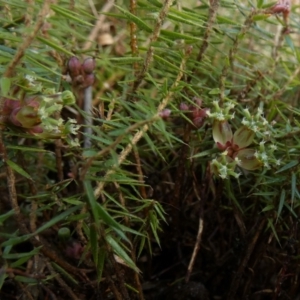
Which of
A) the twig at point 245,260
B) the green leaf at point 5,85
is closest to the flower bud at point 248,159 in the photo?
the twig at point 245,260

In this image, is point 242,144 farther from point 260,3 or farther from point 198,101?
point 260,3

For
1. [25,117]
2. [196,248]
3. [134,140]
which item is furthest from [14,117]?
[196,248]

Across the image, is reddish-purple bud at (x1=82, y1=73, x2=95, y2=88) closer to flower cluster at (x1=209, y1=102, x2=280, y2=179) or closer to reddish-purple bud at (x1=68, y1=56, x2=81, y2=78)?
reddish-purple bud at (x1=68, y1=56, x2=81, y2=78)

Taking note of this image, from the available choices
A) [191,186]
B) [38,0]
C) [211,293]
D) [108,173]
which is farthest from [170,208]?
[38,0]

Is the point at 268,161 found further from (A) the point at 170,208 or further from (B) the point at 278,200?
(A) the point at 170,208

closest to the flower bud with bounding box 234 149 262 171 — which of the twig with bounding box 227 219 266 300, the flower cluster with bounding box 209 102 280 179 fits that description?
the flower cluster with bounding box 209 102 280 179

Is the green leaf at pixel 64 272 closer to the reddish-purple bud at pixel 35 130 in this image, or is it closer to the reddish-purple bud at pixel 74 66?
the reddish-purple bud at pixel 35 130
